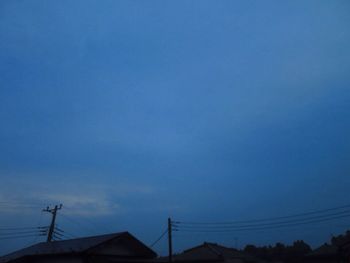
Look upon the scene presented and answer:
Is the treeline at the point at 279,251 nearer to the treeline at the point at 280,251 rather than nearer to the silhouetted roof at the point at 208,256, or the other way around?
the treeline at the point at 280,251

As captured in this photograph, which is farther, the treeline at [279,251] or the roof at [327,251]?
the treeline at [279,251]

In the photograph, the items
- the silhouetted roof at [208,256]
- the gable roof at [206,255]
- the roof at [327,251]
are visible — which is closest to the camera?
the silhouetted roof at [208,256]

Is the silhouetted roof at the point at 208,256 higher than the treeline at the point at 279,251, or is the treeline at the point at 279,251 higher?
the treeline at the point at 279,251

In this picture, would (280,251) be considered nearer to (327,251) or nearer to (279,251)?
(279,251)

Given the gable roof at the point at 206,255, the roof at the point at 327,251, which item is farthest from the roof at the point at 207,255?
the roof at the point at 327,251

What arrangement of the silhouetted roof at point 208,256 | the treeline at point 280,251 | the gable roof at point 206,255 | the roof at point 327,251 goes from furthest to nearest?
the treeline at point 280,251, the gable roof at point 206,255, the roof at point 327,251, the silhouetted roof at point 208,256

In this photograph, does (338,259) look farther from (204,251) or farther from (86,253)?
(86,253)

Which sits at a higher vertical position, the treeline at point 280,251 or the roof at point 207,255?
the treeline at point 280,251

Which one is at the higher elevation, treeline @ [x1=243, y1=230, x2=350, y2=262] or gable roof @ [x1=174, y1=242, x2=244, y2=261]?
treeline @ [x1=243, y1=230, x2=350, y2=262]

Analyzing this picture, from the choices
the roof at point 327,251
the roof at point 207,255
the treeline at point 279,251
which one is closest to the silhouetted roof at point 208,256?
the roof at point 207,255

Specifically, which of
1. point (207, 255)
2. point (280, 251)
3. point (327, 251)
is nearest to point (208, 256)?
point (207, 255)

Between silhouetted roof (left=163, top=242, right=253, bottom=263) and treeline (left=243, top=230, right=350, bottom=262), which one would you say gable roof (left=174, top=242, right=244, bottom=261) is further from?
treeline (left=243, top=230, right=350, bottom=262)

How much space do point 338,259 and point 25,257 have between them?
32257mm

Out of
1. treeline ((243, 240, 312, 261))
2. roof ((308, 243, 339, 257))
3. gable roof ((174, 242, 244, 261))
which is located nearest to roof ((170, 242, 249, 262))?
gable roof ((174, 242, 244, 261))
